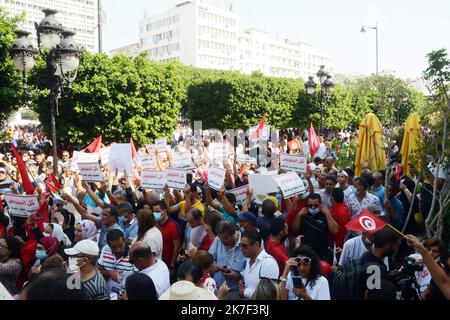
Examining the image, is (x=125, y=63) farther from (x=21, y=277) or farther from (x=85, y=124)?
(x=21, y=277)

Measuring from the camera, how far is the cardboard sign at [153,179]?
7773 mm

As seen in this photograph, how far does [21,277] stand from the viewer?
555cm

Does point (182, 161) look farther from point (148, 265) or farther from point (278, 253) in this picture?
point (148, 265)

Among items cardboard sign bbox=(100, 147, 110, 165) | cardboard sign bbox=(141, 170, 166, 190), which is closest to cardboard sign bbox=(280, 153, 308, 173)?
cardboard sign bbox=(141, 170, 166, 190)

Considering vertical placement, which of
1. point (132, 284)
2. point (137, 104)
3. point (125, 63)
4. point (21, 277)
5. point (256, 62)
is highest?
point (256, 62)

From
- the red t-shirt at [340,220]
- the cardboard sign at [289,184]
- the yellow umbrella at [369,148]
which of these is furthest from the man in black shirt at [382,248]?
the yellow umbrella at [369,148]

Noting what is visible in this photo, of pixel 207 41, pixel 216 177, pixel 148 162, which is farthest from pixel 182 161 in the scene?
pixel 207 41

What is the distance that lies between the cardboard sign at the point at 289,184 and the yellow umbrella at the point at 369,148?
15.8 ft

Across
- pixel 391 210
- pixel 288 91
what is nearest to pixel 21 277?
pixel 391 210

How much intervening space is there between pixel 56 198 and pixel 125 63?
47.9 ft

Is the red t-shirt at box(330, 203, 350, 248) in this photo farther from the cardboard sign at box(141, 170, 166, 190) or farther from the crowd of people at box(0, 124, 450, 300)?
the cardboard sign at box(141, 170, 166, 190)

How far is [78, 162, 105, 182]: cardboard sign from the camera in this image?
8023 mm

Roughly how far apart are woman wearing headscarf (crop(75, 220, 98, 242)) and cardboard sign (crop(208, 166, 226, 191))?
5.75 feet

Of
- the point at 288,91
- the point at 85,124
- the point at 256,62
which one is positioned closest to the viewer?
the point at 85,124
